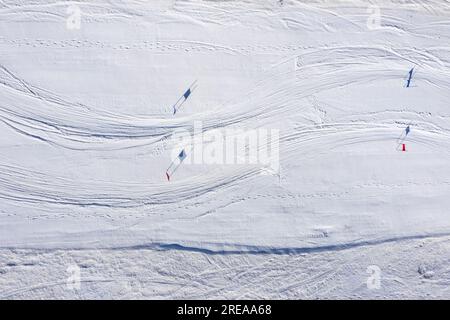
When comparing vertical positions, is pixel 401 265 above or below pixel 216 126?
below

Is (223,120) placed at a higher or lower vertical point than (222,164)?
higher

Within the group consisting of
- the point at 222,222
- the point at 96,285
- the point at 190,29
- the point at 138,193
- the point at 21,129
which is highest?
the point at 190,29
